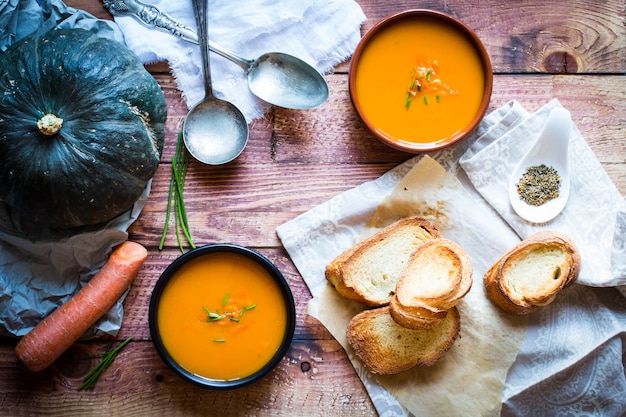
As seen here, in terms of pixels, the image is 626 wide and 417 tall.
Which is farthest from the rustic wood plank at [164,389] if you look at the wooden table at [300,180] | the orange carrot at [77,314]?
the orange carrot at [77,314]

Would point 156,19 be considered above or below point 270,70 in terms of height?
above

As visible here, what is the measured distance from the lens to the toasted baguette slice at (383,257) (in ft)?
7.54

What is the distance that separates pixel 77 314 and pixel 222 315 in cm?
49

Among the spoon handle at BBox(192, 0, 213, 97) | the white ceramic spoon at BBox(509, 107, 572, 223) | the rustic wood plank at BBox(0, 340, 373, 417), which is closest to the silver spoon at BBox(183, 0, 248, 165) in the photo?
the spoon handle at BBox(192, 0, 213, 97)

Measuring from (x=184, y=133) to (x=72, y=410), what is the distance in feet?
3.47

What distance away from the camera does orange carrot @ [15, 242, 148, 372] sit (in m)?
2.21

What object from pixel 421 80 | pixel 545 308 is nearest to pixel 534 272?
pixel 545 308

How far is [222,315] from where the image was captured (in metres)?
2.20

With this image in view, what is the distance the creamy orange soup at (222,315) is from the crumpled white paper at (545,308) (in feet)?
0.58

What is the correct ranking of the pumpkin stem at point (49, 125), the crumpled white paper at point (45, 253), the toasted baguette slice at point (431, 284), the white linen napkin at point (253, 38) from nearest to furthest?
the pumpkin stem at point (49, 125), the toasted baguette slice at point (431, 284), the crumpled white paper at point (45, 253), the white linen napkin at point (253, 38)

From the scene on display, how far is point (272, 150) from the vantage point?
7.86 feet

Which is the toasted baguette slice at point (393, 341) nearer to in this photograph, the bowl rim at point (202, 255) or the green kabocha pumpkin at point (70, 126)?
the bowl rim at point (202, 255)

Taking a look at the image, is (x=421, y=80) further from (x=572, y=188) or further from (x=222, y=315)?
(x=222, y=315)

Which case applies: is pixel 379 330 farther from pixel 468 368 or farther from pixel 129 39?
pixel 129 39
